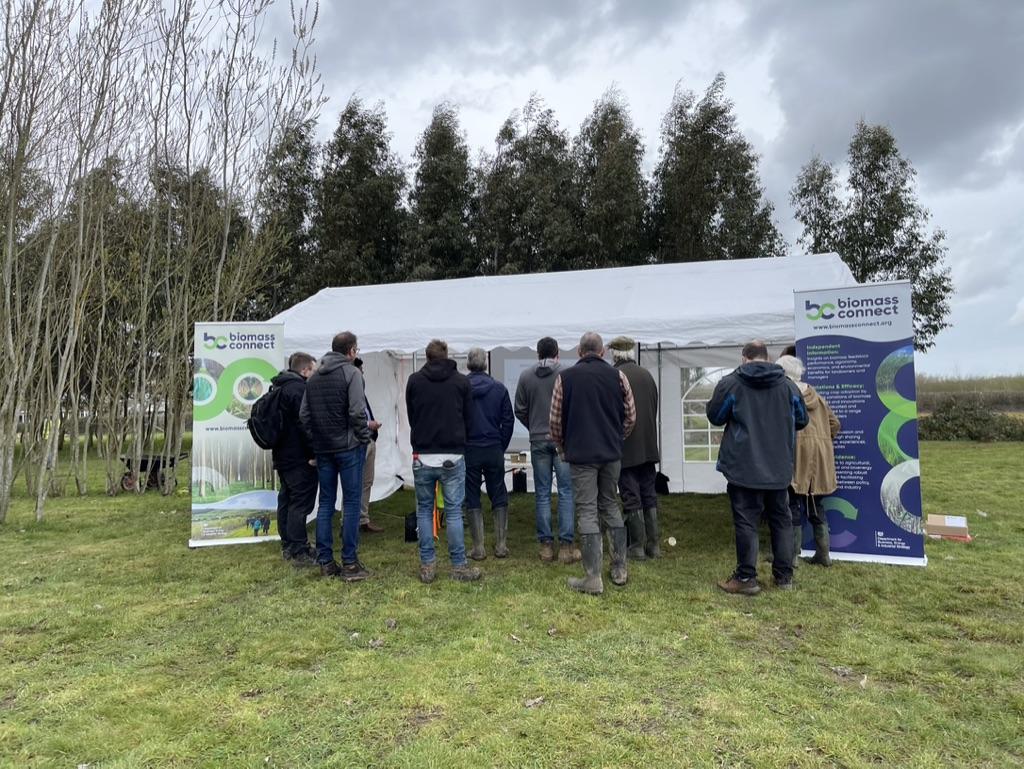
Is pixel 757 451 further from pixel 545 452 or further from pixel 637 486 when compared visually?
pixel 545 452

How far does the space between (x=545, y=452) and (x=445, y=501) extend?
3.45ft

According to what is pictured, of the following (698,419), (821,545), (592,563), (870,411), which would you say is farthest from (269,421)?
(698,419)

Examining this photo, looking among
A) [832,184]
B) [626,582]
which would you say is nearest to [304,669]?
[626,582]

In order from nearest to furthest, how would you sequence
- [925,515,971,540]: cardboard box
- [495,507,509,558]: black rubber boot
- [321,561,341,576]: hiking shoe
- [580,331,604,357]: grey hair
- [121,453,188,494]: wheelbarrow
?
[580,331,604,357]: grey hair < [321,561,341,576]: hiking shoe < [495,507,509,558]: black rubber boot < [925,515,971,540]: cardboard box < [121,453,188,494]: wheelbarrow

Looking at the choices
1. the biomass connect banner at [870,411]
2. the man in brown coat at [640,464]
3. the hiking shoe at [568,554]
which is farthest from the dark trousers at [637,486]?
the biomass connect banner at [870,411]

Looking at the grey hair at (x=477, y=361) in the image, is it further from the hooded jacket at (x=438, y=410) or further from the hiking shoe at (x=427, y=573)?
the hiking shoe at (x=427, y=573)

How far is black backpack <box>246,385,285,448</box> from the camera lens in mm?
4480

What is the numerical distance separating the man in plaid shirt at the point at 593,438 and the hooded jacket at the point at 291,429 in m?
1.91

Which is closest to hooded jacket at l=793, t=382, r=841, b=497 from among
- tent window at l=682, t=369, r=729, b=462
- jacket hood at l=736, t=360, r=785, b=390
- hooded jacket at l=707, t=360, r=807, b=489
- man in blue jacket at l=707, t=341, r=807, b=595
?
man in blue jacket at l=707, t=341, r=807, b=595

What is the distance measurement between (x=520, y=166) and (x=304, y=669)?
11.5m

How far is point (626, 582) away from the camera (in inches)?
162

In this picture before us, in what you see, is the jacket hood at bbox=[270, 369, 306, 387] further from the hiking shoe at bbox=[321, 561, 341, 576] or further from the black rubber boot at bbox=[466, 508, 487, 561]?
the black rubber boot at bbox=[466, 508, 487, 561]

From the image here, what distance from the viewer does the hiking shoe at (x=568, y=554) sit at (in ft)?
15.5

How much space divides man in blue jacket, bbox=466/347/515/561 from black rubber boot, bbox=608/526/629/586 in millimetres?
1097
